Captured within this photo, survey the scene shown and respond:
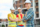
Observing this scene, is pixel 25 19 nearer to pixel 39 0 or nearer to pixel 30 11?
pixel 30 11

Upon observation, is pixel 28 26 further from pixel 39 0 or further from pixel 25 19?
pixel 39 0

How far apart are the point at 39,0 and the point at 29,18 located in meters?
19.3

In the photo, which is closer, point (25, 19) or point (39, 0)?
point (25, 19)

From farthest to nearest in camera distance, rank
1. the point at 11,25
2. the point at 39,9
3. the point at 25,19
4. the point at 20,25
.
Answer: the point at 39,9 → the point at 11,25 → the point at 20,25 → the point at 25,19

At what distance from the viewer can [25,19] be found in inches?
61.5

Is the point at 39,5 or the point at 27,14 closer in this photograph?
the point at 27,14

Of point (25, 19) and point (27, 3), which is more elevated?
point (27, 3)

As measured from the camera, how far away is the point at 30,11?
62.8 inches

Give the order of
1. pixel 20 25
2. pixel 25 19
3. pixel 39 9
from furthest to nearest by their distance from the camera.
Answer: pixel 39 9 < pixel 20 25 < pixel 25 19

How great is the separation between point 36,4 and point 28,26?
783 inches

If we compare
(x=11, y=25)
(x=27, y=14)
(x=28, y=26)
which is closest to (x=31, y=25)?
(x=28, y=26)

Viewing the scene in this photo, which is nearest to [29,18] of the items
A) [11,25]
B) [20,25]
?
[20,25]

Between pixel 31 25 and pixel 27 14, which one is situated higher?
pixel 27 14

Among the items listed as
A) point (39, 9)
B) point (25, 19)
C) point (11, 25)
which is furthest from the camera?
point (39, 9)
